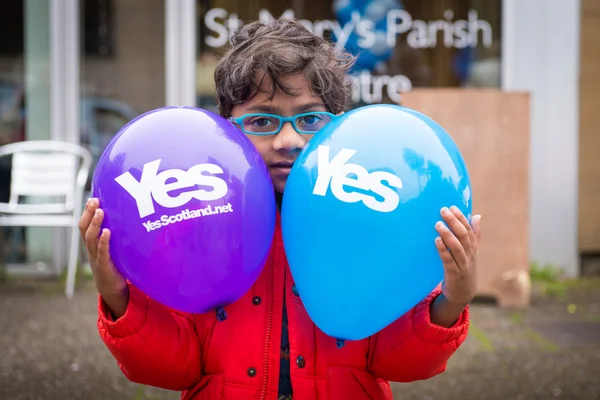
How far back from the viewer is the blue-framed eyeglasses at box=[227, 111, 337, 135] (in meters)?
1.56

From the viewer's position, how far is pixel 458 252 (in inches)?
53.2

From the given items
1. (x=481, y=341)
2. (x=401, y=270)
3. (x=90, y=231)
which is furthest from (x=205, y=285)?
(x=481, y=341)

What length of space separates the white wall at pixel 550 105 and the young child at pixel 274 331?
422 centimetres

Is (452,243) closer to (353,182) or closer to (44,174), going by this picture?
(353,182)

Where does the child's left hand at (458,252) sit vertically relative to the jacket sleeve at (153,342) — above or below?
above

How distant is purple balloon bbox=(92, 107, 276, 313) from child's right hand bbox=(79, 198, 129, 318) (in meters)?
0.02

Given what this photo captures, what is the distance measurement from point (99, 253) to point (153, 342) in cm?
24

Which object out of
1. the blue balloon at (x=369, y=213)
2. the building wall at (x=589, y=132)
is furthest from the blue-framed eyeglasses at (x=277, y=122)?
the building wall at (x=589, y=132)

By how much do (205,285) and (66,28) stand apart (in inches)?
185

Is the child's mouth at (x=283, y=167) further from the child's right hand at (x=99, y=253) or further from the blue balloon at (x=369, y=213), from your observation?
the child's right hand at (x=99, y=253)

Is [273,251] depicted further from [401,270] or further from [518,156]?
[518,156]

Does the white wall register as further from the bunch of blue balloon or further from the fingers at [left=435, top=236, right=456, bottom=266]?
the fingers at [left=435, top=236, right=456, bottom=266]

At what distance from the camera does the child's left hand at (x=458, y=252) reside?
1.33 metres

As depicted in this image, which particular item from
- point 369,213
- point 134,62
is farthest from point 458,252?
point 134,62
